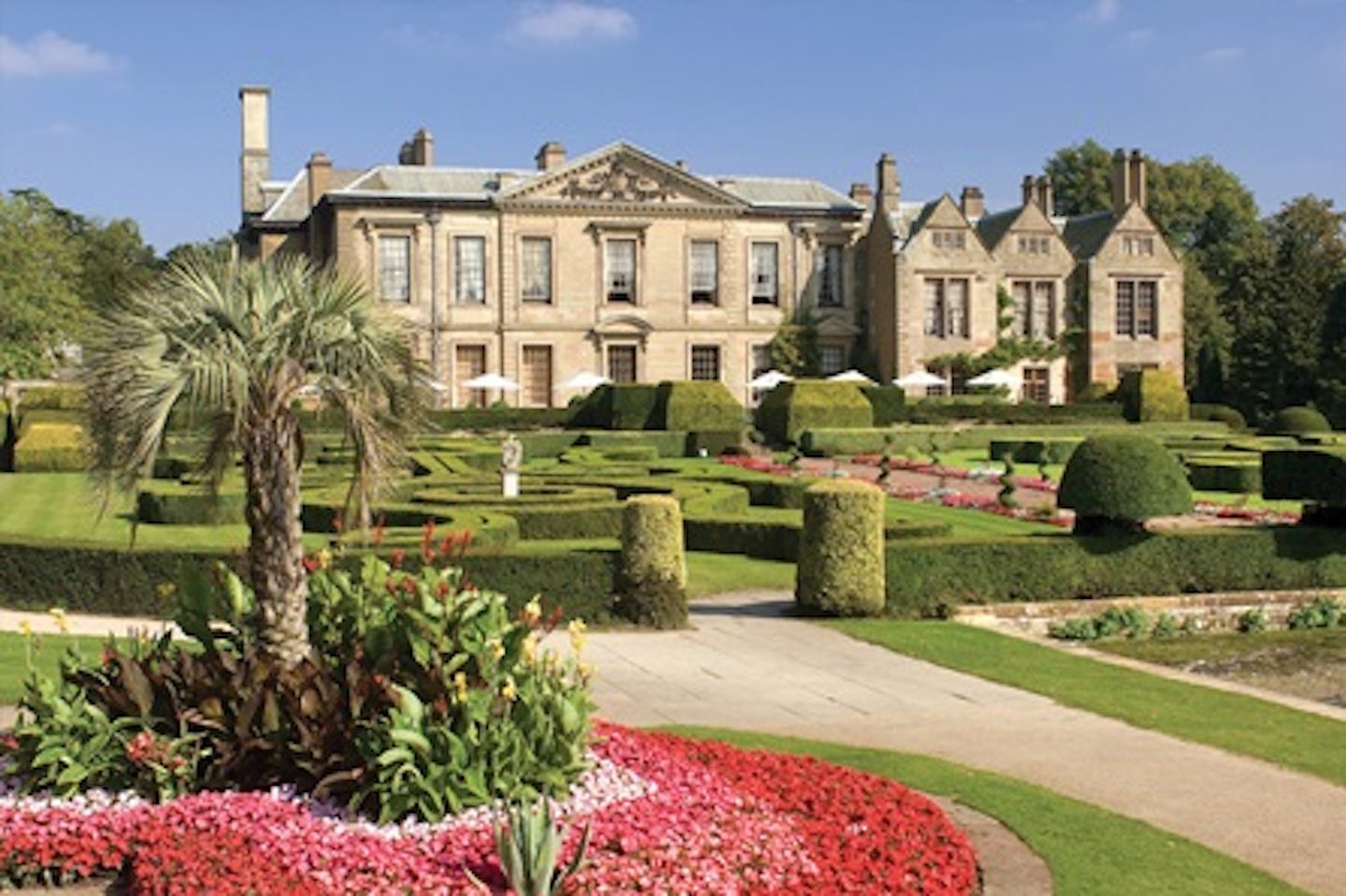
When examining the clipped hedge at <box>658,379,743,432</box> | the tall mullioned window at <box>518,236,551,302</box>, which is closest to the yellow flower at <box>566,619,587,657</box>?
the clipped hedge at <box>658,379,743,432</box>

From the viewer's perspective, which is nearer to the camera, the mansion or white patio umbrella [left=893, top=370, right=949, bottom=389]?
white patio umbrella [left=893, top=370, right=949, bottom=389]

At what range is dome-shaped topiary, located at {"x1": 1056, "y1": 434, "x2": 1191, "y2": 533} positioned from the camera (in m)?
16.3

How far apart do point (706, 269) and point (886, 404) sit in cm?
1156

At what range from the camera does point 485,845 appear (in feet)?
20.4

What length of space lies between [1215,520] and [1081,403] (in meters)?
26.9

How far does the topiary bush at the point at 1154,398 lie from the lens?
47.8 metres

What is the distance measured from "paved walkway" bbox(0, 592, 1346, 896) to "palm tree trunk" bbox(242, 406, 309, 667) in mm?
3344

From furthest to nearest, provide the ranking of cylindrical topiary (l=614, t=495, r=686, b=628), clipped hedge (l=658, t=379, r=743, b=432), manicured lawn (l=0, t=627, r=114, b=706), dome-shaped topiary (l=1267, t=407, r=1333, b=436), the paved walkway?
dome-shaped topiary (l=1267, t=407, r=1333, b=436) → clipped hedge (l=658, t=379, r=743, b=432) → cylindrical topiary (l=614, t=495, r=686, b=628) → manicured lawn (l=0, t=627, r=114, b=706) → the paved walkway

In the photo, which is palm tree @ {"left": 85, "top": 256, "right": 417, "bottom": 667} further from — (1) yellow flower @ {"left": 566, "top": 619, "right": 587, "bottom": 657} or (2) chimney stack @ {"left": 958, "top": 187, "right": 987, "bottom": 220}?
(2) chimney stack @ {"left": 958, "top": 187, "right": 987, "bottom": 220}

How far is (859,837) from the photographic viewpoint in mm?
6691

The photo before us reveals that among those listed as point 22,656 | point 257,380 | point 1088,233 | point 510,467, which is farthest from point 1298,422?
point 257,380

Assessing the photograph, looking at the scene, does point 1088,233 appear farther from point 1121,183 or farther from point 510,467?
point 510,467

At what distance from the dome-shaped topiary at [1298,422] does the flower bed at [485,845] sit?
40485mm

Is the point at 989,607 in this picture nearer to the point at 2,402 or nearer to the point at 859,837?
the point at 859,837
